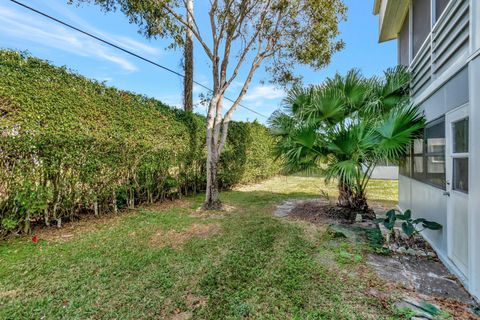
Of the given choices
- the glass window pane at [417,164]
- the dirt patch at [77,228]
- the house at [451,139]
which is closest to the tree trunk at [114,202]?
the dirt patch at [77,228]

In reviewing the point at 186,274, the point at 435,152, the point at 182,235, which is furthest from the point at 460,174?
the point at 182,235

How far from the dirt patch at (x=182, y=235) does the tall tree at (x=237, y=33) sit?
1.42m

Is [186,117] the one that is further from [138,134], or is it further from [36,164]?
[36,164]

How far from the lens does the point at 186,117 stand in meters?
7.74

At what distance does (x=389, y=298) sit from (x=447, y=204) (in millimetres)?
1847

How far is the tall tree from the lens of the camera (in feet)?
19.6

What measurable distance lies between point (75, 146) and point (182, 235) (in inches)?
104

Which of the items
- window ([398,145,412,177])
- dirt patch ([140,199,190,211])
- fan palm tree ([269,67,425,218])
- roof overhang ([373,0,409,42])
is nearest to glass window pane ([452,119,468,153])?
fan palm tree ([269,67,425,218])

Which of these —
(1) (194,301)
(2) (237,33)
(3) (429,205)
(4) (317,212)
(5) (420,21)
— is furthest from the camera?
(2) (237,33)

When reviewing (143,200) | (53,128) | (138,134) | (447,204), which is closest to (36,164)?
(53,128)

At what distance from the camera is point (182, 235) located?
4.36m

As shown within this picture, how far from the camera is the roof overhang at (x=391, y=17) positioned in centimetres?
656

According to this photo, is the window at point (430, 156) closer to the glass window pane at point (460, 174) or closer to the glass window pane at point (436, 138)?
the glass window pane at point (436, 138)

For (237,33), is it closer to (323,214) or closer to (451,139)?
(323,214)
